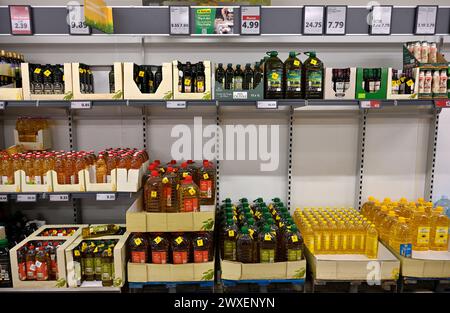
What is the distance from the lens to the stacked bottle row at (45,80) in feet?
8.33

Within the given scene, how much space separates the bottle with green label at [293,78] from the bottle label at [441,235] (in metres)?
1.57

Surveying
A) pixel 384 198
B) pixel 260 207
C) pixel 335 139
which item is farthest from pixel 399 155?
pixel 260 207

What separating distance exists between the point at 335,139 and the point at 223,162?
112 centimetres

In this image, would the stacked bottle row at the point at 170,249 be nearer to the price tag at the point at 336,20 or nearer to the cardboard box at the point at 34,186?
the cardboard box at the point at 34,186

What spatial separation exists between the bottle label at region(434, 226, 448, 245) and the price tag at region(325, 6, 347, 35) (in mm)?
1779

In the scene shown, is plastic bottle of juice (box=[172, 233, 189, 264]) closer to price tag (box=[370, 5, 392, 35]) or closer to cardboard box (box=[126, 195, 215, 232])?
cardboard box (box=[126, 195, 215, 232])

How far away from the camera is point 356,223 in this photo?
2.78 metres

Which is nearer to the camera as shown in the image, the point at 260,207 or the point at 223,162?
the point at 260,207

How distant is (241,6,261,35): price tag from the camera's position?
283cm

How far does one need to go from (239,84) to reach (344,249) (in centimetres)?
155

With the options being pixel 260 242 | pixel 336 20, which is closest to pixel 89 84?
pixel 260 242

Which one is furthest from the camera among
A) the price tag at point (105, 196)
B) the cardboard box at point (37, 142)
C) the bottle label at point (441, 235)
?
the cardboard box at point (37, 142)

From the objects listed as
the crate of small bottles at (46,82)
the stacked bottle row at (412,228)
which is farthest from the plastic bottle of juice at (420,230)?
the crate of small bottles at (46,82)
